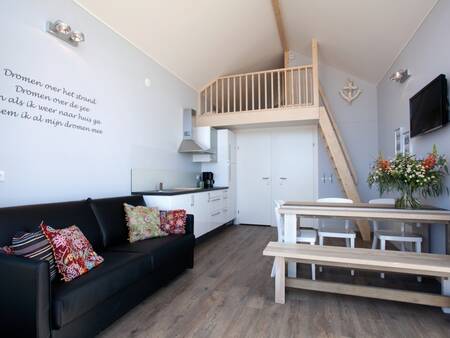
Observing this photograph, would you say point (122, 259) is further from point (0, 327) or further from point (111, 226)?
point (0, 327)

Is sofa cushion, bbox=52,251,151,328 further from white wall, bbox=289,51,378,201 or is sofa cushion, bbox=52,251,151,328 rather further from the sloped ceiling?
white wall, bbox=289,51,378,201

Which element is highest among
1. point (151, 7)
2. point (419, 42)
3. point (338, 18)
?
point (338, 18)

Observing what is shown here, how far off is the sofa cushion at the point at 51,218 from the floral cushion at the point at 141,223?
325 mm

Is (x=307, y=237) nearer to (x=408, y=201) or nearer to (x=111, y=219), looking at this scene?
(x=408, y=201)

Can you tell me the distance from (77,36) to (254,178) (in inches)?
165

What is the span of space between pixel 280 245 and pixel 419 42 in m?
2.91

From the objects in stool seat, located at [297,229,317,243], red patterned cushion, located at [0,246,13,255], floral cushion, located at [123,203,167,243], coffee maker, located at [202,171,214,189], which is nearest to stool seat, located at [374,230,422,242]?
stool seat, located at [297,229,317,243]

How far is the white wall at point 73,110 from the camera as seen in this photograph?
84.1 inches

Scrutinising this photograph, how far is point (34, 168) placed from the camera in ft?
7.51

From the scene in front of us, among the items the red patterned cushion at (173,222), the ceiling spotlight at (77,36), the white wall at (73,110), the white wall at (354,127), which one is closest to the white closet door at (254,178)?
the white wall at (354,127)

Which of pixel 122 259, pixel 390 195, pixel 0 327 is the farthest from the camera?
pixel 390 195

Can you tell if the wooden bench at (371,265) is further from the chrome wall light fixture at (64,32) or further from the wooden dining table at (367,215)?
the chrome wall light fixture at (64,32)

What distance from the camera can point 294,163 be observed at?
5.61 meters

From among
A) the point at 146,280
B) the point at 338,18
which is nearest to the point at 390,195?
the point at 338,18
